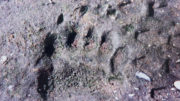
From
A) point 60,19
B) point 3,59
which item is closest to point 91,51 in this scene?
point 60,19

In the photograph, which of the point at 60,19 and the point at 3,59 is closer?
the point at 3,59

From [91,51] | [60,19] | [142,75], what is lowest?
[142,75]

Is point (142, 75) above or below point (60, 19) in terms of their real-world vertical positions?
below

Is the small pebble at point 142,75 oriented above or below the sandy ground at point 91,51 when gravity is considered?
below

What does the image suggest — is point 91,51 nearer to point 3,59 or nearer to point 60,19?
point 60,19

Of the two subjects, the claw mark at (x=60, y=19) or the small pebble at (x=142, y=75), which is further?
the claw mark at (x=60, y=19)

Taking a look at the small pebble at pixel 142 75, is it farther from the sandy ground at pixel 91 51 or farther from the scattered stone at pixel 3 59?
the scattered stone at pixel 3 59

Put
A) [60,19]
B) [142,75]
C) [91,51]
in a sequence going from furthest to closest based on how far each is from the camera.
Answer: [60,19] < [91,51] < [142,75]

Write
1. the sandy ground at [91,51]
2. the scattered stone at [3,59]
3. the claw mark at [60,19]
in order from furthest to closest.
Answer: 1. the claw mark at [60,19]
2. the scattered stone at [3,59]
3. the sandy ground at [91,51]

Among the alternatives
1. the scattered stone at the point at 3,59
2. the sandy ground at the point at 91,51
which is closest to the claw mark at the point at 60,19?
the sandy ground at the point at 91,51

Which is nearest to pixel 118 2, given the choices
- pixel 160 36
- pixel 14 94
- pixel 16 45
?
pixel 160 36

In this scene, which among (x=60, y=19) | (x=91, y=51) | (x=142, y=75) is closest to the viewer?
(x=142, y=75)
